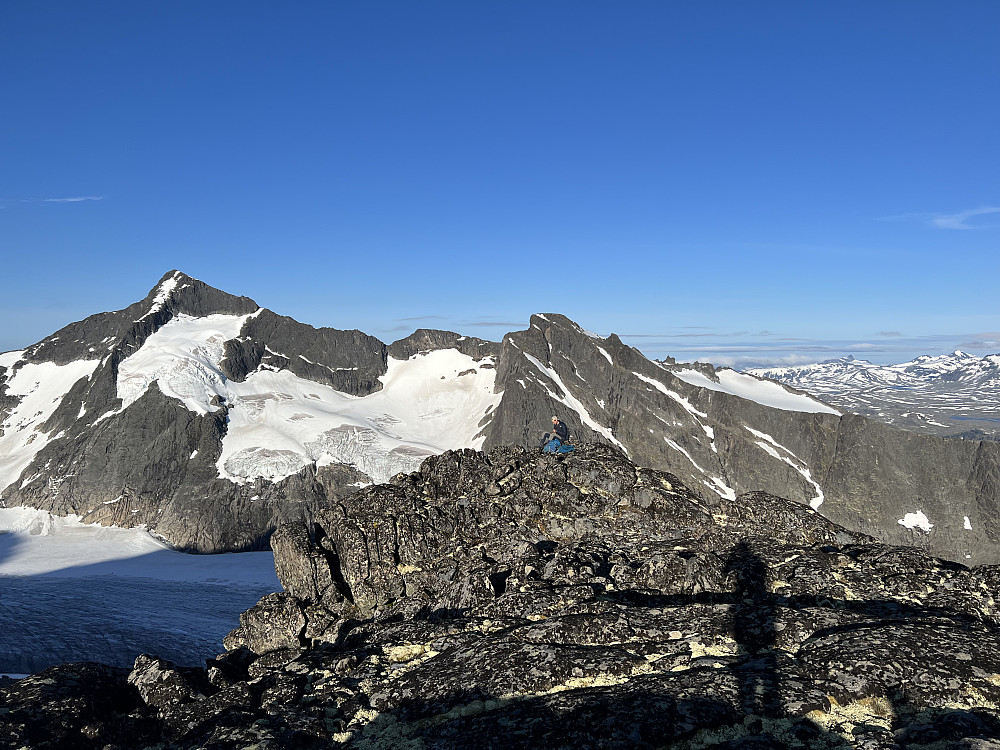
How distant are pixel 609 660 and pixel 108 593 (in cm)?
13801

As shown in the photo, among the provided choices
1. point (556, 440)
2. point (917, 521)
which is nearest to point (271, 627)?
point (556, 440)

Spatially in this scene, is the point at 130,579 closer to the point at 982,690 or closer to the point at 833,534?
the point at 833,534

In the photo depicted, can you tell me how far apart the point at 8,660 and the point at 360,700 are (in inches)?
3954

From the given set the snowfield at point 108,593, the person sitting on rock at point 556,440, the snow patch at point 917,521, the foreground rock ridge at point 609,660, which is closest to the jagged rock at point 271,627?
the foreground rock ridge at point 609,660

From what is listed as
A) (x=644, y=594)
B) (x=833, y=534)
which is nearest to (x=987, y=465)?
(x=833, y=534)

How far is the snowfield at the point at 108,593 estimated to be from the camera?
92.9 metres

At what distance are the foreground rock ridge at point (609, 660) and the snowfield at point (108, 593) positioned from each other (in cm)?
7618

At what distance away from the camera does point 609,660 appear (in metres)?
16.5

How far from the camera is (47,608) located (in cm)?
11238

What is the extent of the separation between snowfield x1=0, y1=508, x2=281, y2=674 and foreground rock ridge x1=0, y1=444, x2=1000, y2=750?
2999 inches

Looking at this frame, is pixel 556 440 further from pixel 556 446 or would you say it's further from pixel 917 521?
pixel 917 521

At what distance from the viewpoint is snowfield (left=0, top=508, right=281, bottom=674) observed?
305 ft

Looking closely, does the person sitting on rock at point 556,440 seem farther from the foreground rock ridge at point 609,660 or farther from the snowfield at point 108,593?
the snowfield at point 108,593

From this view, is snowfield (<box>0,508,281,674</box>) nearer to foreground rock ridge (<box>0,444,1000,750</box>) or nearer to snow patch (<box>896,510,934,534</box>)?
foreground rock ridge (<box>0,444,1000,750</box>)
